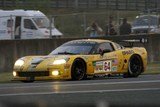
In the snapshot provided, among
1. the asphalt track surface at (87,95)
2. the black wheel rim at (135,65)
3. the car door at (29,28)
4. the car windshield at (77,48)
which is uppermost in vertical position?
the car door at (29,28)

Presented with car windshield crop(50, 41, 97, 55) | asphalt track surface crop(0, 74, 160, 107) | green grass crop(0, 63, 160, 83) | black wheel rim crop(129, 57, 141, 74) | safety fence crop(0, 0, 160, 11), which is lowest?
asphalt track surface crop(0, 74, 160, 107)

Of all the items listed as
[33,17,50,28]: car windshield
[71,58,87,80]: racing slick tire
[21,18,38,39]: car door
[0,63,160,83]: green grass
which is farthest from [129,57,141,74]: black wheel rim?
[21,18,38,39]: car door

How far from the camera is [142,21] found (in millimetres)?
36625

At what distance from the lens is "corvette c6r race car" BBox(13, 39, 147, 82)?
738 inches

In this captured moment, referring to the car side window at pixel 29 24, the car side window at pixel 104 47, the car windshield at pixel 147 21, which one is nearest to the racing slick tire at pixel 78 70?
the car side window at pixel 104 47

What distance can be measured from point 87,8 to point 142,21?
1130 inches

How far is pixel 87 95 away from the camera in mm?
13844

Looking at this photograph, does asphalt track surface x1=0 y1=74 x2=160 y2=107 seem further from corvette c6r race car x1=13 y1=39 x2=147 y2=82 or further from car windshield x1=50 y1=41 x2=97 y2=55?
car windshield x1=50 y1=41 x2=97 y2=55

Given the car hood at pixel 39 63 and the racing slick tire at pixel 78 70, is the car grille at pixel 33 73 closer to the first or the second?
the car hood at pixel 39 63

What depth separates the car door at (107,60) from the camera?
65.4 feet

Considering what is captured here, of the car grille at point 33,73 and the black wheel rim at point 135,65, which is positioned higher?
the black wheel rim at point 135,65

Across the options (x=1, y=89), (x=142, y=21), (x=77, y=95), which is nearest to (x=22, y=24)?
(x=142, y=21)

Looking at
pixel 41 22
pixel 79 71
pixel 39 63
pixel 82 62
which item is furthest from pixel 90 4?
pixel 39 63

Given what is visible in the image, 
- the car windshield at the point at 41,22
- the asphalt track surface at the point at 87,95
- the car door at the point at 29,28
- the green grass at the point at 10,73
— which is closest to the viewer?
the asphalt track surface at the point at 87,95
